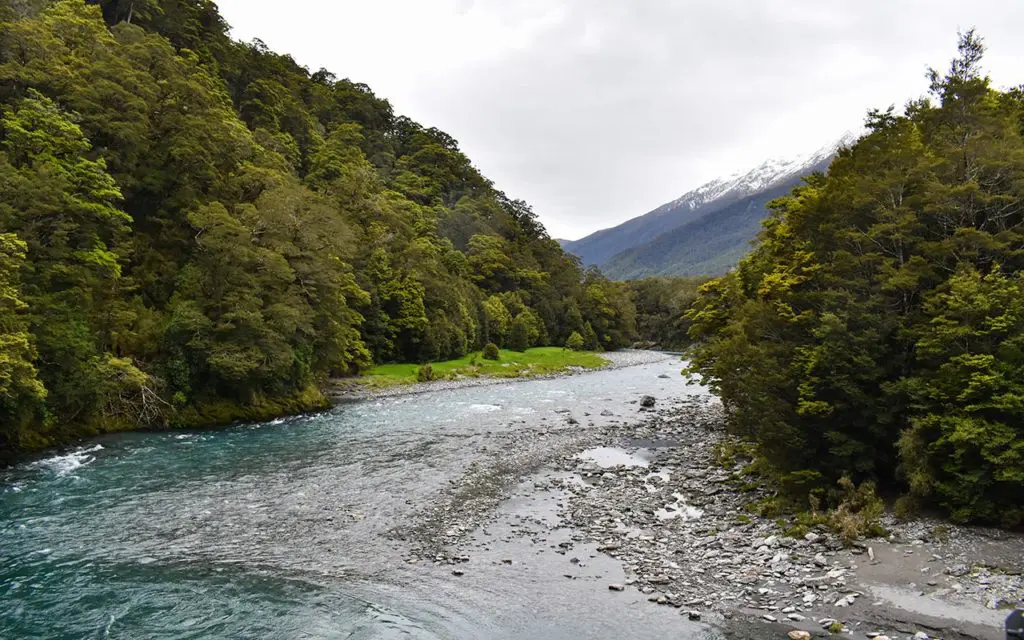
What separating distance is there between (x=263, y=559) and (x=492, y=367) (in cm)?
5586

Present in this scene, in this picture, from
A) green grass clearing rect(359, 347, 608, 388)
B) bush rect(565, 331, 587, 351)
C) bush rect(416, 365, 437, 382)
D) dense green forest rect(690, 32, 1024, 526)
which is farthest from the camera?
bush rect(565, 331, 587, 351)

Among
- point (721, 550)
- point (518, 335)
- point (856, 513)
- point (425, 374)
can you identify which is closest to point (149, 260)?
point (425, 374)

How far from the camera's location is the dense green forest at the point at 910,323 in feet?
47.3

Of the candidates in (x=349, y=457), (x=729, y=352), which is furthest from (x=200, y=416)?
(x=729, y=352)

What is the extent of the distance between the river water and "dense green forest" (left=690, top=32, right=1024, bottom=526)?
27.8ft

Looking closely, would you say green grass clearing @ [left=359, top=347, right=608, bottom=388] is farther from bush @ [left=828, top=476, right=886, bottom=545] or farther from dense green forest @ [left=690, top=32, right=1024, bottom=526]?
bush @ [left=828, top=476, right=886, bottom=545]

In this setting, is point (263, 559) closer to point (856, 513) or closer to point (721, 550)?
point (721, 550)

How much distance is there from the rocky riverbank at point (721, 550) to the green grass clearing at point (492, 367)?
33.4 m

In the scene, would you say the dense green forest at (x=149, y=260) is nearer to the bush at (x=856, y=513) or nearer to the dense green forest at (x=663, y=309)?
the bush at (x=856, y=513)

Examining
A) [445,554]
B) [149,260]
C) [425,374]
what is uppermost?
[149,260]

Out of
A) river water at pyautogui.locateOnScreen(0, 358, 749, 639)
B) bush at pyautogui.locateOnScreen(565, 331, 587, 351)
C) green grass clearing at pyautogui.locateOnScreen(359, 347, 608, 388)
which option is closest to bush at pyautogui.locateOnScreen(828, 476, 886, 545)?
river water at pyautogui.locateOnScreen(0, 358, 749, 639)

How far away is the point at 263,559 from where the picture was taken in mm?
15109

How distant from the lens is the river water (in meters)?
11.9

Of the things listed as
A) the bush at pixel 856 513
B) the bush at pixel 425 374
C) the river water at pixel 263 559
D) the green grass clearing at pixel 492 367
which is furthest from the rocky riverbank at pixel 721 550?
the green grass clearing at pixel 492 367
